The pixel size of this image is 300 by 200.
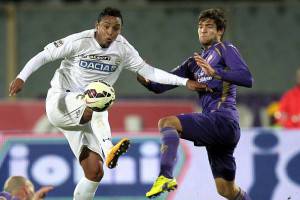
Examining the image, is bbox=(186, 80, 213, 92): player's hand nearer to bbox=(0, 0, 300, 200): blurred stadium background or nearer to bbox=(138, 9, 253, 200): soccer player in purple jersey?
bbox=(138, 9, 253, 200): soccer player in purple jersey

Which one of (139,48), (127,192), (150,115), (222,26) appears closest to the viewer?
(222,26)

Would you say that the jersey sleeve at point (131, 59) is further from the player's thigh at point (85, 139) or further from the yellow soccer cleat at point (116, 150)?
the yellow soccer cleat at point (116, 150)

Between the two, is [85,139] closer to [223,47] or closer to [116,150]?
[116,150]

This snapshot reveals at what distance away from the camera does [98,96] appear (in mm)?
7992

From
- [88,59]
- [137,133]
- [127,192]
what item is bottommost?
[127,192]

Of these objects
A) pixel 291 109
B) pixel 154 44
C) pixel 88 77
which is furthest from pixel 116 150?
pixel 154 44

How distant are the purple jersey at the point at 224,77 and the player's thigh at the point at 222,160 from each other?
0.35 m

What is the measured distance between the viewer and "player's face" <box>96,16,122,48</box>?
320 inches

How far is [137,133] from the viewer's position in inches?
405

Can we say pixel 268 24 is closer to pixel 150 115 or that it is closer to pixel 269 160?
pixel 150 115

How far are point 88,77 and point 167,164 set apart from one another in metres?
1.36

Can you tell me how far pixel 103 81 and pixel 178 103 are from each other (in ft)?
17.5

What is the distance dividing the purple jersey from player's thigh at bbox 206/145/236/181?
1.16 feet

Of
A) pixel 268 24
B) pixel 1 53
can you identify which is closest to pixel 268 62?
pixel 268 24
